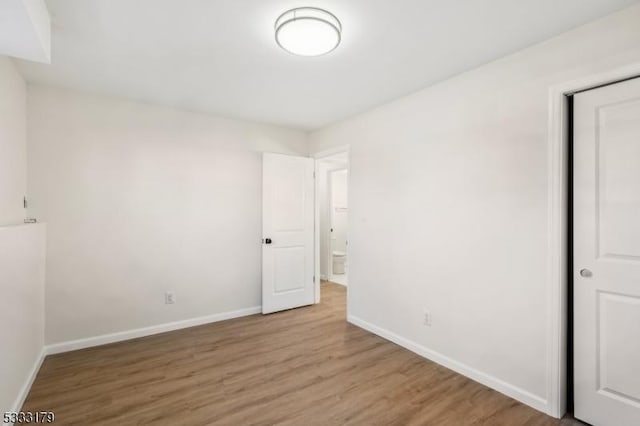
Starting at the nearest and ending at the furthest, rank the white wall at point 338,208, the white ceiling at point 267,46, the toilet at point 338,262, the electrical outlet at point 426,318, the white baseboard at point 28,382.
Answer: the white ceiling at point 267,46 → the white baseboard at point 28,382 → the electrical outlet at point 426,318 → the white wall at point 338,208 → the toilet at point 338,262

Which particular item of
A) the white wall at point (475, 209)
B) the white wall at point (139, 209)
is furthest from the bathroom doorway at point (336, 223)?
the white wall at point (475, 209)

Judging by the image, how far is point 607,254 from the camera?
75.0 inches

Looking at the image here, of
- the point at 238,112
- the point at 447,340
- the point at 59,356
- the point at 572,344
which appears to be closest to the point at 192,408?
the point at 59,356

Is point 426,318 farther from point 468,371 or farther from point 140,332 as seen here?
point 140,332

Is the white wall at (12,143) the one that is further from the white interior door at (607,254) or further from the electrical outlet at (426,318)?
the white interior door at (607,254)

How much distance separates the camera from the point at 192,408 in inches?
84.0

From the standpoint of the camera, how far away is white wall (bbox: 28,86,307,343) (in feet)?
9.72

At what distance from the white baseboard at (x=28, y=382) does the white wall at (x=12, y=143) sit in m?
1.19

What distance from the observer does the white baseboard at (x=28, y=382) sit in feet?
6.80

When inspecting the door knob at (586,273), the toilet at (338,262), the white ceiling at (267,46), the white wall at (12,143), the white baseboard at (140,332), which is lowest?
the white baseboard at (140,332)

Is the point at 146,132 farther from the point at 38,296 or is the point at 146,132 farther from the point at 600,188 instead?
the point at 600,188

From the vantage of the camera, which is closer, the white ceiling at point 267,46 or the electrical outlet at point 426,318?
the white ceiling at point 267,46

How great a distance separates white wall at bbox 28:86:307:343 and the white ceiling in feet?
1.31

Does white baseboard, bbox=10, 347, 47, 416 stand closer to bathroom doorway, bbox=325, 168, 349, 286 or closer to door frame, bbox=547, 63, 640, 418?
door frame, bbox=547, 63, 640, 418
